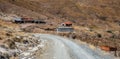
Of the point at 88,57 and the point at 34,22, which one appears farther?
the point at 34,22

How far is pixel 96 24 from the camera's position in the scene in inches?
7766

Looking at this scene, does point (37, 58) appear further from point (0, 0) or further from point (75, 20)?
point (75, 20)

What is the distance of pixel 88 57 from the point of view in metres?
34.9

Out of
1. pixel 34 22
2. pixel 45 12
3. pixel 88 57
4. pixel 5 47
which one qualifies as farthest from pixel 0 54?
pixel 45 12

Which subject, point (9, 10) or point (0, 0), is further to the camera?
point (0, 0)

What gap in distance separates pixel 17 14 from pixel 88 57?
128882 mm

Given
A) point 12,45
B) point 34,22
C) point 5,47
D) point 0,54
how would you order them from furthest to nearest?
point 34,22
point 12,45
point 5,47
point 0,54

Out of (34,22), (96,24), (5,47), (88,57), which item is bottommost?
(96,24)

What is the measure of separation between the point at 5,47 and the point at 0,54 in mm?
4516

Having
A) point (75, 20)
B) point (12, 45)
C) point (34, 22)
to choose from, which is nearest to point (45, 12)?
point (75, 20)

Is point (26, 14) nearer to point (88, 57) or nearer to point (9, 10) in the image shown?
point (9, 10)

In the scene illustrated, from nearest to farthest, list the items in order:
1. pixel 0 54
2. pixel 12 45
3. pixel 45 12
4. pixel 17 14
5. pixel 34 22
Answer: pixel 0 54, pixel 12 45, pixel 34 22, pixel 17 14, pixel 45 12

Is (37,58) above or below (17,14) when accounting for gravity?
above

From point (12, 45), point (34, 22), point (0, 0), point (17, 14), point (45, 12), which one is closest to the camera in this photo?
point (12, 45)
